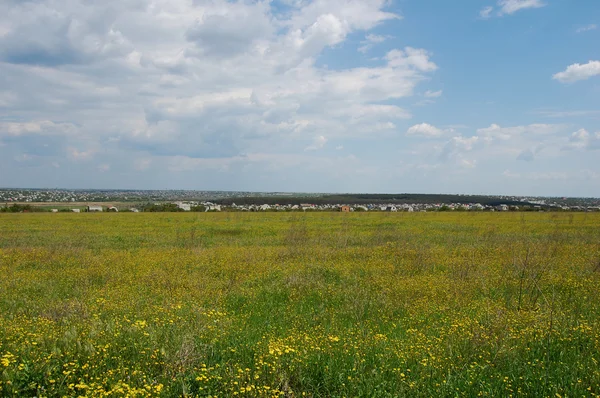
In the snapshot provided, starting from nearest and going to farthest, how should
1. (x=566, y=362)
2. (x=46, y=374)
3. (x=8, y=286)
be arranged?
(x=46, y=374), (x=566, y=362), (x=8, y=286)

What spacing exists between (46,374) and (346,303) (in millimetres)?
6332

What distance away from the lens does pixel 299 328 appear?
7.65m

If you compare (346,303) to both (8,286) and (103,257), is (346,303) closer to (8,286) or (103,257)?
(8,286)

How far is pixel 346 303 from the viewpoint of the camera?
371 inches

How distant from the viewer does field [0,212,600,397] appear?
496cm

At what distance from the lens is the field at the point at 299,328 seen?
4961mm

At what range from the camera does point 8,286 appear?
11273 mm

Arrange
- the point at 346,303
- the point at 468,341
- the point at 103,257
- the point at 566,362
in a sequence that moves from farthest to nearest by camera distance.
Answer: the point at 103,257 → the point at 346,303 → the point at 468,341 → the point at 566,362

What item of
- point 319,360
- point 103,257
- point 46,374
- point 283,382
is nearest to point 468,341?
point 319,360

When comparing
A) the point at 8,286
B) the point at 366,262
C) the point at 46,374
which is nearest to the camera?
the point at 46,374

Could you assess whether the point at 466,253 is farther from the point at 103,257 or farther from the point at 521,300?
the point at 103,257

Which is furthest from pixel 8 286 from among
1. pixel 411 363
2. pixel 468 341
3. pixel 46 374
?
pixel 468 341

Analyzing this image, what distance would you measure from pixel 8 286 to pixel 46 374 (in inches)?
329

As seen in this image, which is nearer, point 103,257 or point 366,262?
point 366,262
